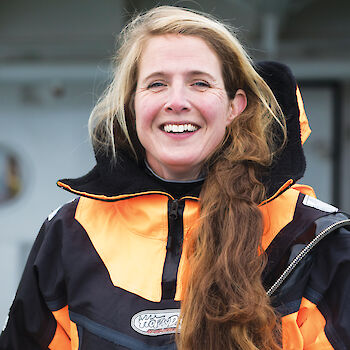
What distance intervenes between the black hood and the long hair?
0.03m

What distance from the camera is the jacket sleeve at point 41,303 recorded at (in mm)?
1472

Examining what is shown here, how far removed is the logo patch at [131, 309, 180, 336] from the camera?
51.4 inches

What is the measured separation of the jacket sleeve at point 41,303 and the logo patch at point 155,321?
0.27 metres

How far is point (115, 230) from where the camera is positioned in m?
1.48

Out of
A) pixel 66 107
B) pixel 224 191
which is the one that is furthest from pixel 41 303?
pixel 66 107

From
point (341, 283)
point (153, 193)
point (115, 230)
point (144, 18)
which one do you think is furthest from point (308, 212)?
point (144, 18)

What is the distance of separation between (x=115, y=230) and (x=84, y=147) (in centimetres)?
307

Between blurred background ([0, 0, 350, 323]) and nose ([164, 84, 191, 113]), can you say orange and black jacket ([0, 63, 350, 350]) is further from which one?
blurred background ([0, 0, 350, 323])

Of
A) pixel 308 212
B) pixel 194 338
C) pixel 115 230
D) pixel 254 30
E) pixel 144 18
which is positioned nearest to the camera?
pixel 194 338

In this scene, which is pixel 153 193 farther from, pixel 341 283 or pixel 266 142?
pixel 341 283

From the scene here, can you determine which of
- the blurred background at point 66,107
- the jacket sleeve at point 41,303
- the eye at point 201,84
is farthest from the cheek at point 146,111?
the blurred background at point 66,107

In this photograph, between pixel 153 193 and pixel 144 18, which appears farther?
pixel 144 18

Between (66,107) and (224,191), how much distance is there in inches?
131

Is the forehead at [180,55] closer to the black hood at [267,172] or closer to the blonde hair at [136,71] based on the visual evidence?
the blonde hair at [136,71]
